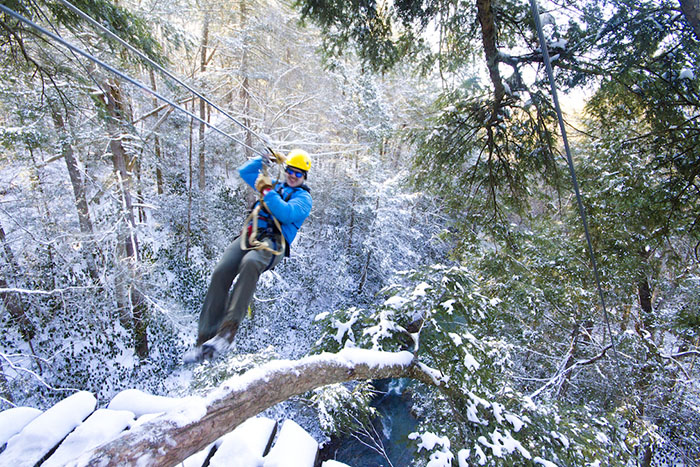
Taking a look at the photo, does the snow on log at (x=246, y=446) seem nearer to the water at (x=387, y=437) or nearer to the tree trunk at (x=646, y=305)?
the water at (x=387, y=437)

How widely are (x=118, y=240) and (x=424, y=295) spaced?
743 centimetres

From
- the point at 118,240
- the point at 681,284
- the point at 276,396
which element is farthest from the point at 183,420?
the point at 681,284

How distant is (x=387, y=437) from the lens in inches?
331

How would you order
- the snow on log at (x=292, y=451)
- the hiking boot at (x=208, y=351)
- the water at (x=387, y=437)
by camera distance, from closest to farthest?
the snow on log at (x=292, y=451) < the hiking boot at (x=208, y=351) < the water at (x=387, y=437)

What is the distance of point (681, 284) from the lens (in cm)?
761

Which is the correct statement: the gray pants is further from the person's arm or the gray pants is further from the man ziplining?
the person's arm

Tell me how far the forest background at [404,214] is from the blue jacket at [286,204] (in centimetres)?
49

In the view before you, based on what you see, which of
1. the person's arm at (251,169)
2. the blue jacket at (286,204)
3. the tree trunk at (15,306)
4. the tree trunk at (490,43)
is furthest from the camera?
the tree trunk at (15,306)

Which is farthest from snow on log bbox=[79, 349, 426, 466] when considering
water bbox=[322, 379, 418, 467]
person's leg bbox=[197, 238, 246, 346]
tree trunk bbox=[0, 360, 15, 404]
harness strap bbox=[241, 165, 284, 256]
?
tree trunk bbox=[0, 360, 15, 404]

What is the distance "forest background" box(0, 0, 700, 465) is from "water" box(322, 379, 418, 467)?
1471mm

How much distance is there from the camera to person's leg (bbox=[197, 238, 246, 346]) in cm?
279

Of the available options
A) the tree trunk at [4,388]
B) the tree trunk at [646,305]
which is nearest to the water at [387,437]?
the tree trunk at [646,305]

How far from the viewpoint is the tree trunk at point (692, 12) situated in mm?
2689

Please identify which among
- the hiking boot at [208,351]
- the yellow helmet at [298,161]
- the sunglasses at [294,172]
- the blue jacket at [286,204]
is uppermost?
the yellow helmet at [298,161]
